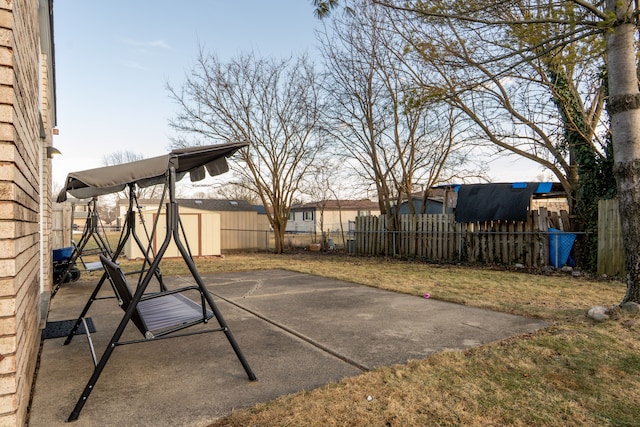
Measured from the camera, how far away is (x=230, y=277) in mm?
8766

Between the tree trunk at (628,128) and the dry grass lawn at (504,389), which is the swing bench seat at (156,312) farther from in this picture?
the tree trunk at (628,128)

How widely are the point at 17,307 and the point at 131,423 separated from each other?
3.16 ft

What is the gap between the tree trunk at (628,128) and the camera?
15.1 feet

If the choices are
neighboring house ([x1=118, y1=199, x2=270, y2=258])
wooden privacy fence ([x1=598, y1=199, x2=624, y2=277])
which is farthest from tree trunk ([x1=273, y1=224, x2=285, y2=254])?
wooden privacy fence ([x1=598, y1=199, x2=624, y2=277])

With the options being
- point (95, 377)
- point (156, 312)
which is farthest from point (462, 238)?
point (95, 377)

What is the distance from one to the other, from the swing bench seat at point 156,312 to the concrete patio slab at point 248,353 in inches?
16.7

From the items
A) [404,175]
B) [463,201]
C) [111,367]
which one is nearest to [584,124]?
[463,201]

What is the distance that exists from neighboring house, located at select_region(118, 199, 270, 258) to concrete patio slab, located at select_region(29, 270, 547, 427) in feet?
28.2

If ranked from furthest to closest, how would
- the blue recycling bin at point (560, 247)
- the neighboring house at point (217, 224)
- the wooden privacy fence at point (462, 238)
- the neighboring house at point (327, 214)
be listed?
the neighboring house at point (327, 214)
the neighboring house at point (217, 224)
the wooden privacy fence at point (462, 238)
the blue recycling bin at point (560, 247)

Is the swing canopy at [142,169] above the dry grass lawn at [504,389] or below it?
above

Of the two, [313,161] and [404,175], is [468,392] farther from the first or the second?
[313,161]

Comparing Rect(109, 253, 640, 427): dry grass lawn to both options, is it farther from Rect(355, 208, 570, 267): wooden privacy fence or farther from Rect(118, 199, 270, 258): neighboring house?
Rect(118, 199, 270, 258): neighboring house

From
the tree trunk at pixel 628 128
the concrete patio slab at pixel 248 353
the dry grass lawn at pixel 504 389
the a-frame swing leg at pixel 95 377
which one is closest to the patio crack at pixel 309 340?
the concrete patio slab at pixel 248 353

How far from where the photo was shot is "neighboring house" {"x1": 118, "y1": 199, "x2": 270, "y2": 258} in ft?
48.3
